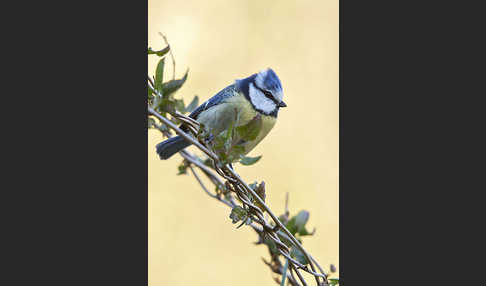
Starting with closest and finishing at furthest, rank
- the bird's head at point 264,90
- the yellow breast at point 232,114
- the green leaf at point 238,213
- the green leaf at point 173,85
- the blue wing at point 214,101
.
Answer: the green leaf at point 173,85, the green leaf at point 238,213, the bird's head at point 264,90, the yellow breast at point 232,114, the blue wing at point 214,101

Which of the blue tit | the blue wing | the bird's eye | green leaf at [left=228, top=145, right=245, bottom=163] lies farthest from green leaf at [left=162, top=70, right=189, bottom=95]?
the blue wing

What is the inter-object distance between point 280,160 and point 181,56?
325mm

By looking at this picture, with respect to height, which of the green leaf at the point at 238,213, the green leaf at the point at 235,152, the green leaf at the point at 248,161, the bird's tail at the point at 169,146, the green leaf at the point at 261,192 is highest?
the bird's tail at the point at 169,146

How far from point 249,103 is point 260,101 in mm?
39

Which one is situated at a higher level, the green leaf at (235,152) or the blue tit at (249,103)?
the blue tit at (249,103)

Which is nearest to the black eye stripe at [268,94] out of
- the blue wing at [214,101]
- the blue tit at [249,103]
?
the blue tit at [249,103]

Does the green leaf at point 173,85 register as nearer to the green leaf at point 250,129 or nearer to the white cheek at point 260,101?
the green leaf at point 250,129

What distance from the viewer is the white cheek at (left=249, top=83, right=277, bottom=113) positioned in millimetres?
1192

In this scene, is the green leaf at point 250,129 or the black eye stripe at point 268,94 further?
the black eye stripe at point 268,94

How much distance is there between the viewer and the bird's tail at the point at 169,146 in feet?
3.06

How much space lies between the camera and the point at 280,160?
3.34 feet

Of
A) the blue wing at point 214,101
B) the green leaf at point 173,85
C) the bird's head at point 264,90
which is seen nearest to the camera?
the green leaf at point 173,85

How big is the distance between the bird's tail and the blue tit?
113 mm

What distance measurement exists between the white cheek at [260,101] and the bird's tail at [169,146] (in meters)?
0.33
